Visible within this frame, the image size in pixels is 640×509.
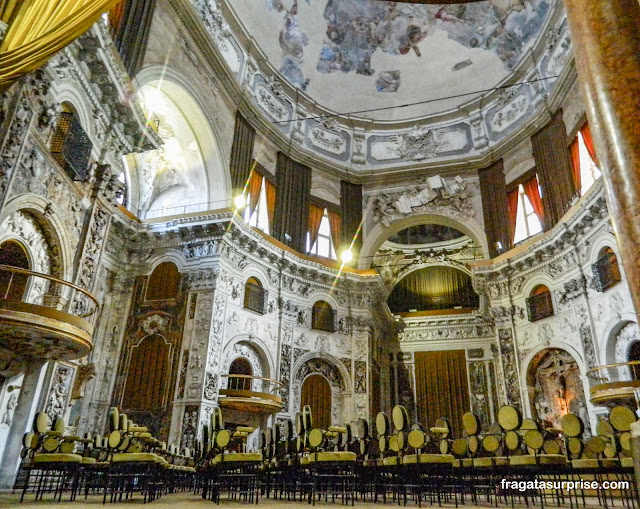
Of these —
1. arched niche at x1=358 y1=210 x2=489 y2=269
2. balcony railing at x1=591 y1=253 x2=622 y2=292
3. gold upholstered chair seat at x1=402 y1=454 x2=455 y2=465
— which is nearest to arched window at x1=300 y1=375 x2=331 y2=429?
arched niche at x1=358 y1=210 x2=489 y2=269

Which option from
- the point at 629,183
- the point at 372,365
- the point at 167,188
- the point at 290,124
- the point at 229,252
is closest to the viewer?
the point at 629,183

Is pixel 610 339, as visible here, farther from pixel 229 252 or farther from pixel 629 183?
pixel 629 183

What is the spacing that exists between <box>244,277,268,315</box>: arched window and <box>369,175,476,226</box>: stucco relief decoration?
6357 mm

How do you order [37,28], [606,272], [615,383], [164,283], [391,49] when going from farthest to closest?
[391,49], [164,283], [606,272], [615,383], [37,28]

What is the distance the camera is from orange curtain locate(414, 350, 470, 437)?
20125mm

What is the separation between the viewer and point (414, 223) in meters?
19.5

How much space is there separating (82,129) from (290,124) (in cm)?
1089

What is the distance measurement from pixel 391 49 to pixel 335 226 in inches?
326

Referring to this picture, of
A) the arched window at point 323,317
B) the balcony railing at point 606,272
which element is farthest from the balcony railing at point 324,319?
the balcony railing at point 606,272

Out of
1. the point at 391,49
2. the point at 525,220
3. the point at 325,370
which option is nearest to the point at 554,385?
the point at 525,220

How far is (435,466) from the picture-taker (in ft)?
20.3

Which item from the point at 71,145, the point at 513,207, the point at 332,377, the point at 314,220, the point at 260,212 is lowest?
the point at 332,377

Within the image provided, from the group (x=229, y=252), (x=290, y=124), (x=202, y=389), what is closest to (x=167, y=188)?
(x=229, y=252)

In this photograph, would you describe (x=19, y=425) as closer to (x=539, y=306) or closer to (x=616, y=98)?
(x=616, y=98)
